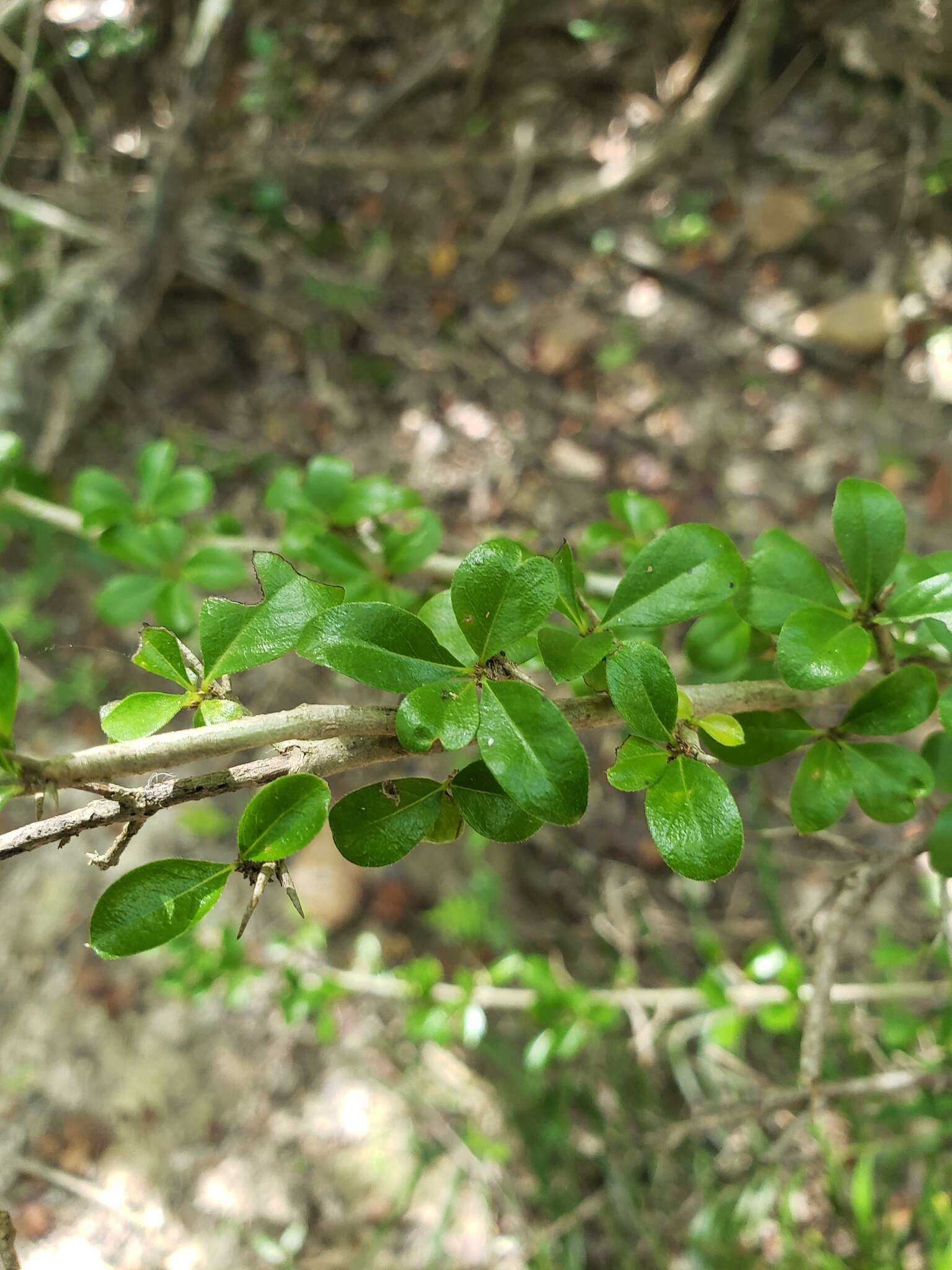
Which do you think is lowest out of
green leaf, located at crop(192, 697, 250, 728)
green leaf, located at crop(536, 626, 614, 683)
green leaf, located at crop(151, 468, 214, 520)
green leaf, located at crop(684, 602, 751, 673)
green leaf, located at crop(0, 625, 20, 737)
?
green leaf, located at crop(151, 468, 214, 520)

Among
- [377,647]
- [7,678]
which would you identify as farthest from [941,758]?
[7,678]

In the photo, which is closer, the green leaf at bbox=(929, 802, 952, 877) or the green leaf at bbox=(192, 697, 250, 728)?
the green leaf at bbox=(192, 697, 250, 728)

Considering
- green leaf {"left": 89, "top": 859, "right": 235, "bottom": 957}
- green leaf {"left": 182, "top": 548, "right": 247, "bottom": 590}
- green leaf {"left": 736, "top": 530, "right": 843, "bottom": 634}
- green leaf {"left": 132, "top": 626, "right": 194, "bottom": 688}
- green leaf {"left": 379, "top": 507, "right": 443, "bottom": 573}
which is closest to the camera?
green leaf {"left": 89, "top": 859, "right": 235, "bottom": 957}

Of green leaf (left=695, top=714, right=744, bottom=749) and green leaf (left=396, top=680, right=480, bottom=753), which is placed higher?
green leaf (left=396, top=680, right=480, bottom=753)

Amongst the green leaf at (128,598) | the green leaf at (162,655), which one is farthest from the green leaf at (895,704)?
the green leaf at (128,598)

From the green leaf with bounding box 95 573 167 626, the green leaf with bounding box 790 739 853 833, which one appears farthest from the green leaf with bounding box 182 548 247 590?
the green leaf with bounding box 790 739 853 833

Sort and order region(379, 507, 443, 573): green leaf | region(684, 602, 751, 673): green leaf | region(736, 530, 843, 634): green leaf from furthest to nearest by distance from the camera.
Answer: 1. region(379, 507, 443, 573): green leaf
2. region(684, 602, 751, 673): green leaf
3. region(736, 530, 843, 634): green leaf

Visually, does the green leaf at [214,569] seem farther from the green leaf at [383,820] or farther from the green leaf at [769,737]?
the green leaf at [769,737]

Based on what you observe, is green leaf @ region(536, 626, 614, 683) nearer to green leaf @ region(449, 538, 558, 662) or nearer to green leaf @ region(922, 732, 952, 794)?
green leaf @ region(449, 538, 558, 662)
